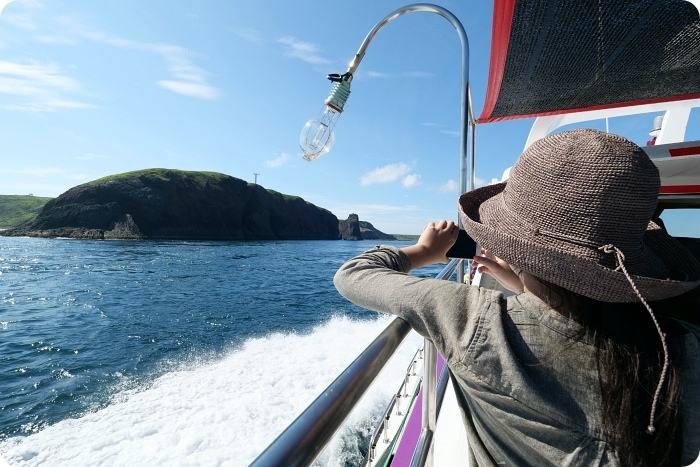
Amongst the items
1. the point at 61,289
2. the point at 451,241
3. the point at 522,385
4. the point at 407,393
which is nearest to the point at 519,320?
the point at 522,385

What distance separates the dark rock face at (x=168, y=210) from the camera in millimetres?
64125

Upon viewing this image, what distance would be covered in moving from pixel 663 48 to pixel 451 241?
1.96 metres

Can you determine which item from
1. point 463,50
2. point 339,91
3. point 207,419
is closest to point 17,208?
point 207,419

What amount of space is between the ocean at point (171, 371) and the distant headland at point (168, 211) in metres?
49.1

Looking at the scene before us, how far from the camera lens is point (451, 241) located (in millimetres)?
1156

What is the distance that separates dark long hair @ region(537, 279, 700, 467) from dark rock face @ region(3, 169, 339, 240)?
73645 millimetres

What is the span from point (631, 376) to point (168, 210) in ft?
257

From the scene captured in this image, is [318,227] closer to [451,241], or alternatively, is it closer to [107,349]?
[107,349]

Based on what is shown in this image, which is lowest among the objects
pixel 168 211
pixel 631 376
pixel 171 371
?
pixel 171 371

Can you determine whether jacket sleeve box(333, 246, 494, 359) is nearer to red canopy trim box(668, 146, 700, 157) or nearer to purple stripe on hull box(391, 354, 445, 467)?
purple stripe on hull box(391, 354, 445, 467)

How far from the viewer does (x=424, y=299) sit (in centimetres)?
77

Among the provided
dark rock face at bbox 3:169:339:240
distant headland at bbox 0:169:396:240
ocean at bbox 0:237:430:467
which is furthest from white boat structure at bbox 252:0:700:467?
dark rock face at bbox 3:169:339:240

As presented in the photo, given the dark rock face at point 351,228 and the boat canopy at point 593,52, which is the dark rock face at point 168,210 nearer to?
the dark rock face at point 351,228

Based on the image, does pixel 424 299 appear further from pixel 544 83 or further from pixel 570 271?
pixel 544 83
